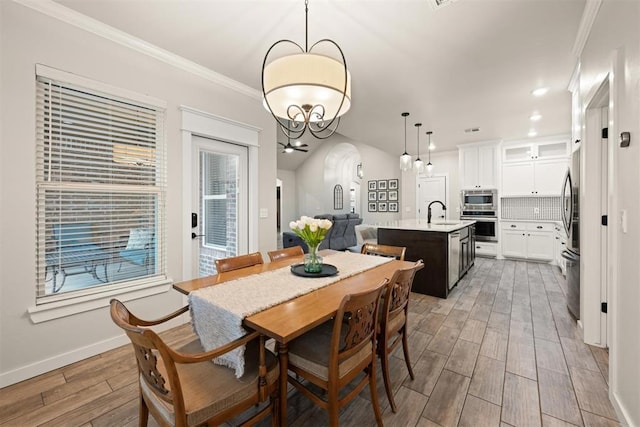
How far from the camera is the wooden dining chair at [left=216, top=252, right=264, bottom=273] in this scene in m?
2.05

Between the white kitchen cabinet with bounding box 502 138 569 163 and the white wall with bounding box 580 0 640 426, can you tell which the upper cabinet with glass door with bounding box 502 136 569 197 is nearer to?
the white kitchen cabinet with bounding box 502 138 569 163

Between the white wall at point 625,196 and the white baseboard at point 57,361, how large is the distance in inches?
138

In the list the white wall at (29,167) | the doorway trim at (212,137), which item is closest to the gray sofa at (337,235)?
the doorway trim at (212,137)

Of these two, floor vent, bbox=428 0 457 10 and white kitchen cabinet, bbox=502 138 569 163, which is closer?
floor vent, bbox=428 0 457 10

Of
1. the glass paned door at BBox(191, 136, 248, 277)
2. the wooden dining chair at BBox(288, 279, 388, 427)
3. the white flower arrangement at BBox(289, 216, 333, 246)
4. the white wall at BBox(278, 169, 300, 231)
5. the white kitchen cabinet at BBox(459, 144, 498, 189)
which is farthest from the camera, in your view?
the white wall at BBox(278, 169, 300, 231)

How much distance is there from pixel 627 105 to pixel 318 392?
8.10 ft

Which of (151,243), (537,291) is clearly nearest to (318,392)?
(151,243)

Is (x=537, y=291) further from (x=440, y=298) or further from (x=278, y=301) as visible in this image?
(x=278, y=301)

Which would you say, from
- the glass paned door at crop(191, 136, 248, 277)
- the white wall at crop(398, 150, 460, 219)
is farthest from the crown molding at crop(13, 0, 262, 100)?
the white wall at crop(398, 150, 460, 219)

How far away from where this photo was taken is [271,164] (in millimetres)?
3738

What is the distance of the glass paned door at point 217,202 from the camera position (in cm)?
300

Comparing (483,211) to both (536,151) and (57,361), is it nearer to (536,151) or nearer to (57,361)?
(536,151)

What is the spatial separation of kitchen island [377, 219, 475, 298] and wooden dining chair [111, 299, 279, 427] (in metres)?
2.85

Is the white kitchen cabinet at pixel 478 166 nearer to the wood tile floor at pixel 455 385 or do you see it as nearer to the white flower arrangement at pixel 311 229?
the wood tile floor at pixel 455 385
